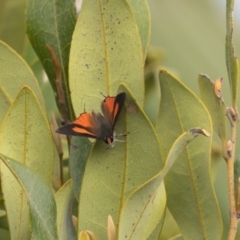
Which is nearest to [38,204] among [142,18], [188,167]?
[188,167]

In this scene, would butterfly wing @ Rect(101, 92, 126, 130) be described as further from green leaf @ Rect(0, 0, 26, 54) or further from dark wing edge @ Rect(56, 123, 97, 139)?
green leaf @ Rect(0, 0, 26, 54)

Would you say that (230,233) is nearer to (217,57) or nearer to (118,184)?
(118,184)

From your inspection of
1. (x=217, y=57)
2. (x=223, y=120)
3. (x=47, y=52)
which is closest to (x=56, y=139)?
(x=47, y=52)

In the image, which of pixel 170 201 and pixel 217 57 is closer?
pixel 170 201

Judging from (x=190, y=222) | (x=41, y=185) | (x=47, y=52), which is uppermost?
(x=47, y=52)

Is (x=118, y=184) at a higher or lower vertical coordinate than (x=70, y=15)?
lower

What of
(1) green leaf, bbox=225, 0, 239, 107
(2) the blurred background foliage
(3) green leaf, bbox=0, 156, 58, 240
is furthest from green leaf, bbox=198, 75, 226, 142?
(2) the blurred background foliage

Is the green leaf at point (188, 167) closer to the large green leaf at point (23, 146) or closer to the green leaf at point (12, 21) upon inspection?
the large green leaf at point (23, 146)
